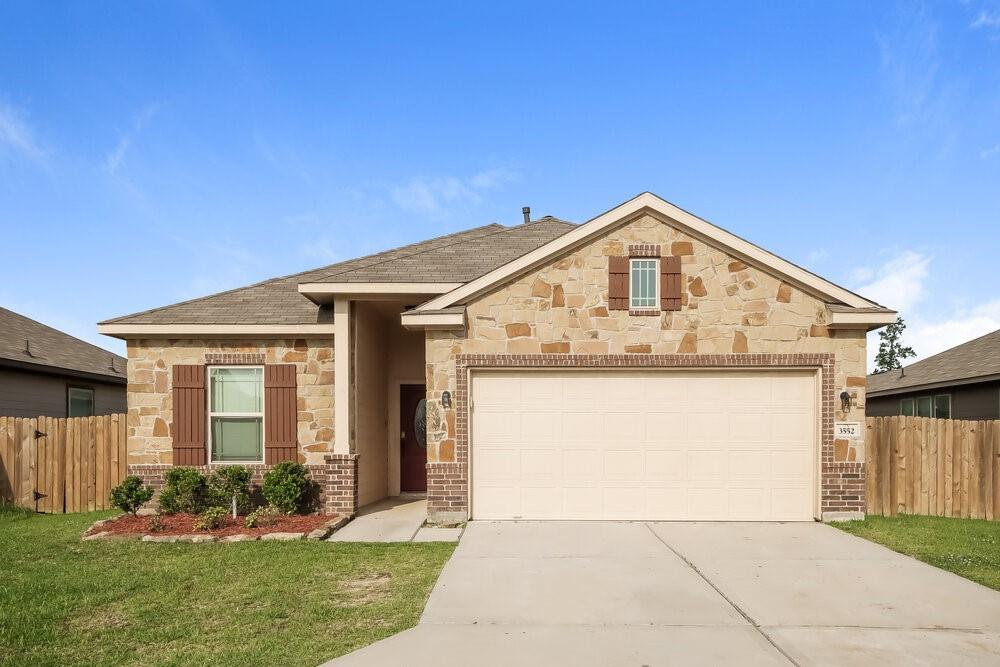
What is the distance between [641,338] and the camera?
1004 centimetres

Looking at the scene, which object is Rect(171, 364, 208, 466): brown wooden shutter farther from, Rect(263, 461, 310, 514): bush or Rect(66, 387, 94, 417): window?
Rect(66, 387, 94, 417): window

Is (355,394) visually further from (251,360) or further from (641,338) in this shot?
A: (641,338)

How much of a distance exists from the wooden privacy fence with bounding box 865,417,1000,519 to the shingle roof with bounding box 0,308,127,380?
1709cm

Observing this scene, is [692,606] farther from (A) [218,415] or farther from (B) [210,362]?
(B) [210,362]

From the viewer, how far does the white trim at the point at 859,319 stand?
977cm

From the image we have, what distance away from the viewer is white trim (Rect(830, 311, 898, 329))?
9773 mm

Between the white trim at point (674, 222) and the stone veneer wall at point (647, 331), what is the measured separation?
5.9 inches

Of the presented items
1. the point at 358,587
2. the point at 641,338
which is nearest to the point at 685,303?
the point at 641,338

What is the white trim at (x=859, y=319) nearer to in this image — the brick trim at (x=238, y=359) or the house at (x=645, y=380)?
the house at (x=645, y=380)

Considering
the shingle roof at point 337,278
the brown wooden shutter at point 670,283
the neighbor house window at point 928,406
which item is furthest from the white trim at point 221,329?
the neighbor house window at point 928,406

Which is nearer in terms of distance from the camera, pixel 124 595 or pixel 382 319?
pixel 124 595

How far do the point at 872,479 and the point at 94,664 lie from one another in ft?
36.9

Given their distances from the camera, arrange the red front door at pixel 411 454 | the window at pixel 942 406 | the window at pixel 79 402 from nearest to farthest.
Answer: the red front door at pixel 411 454, the window at pixel 79 402, the window at pixel 942 406

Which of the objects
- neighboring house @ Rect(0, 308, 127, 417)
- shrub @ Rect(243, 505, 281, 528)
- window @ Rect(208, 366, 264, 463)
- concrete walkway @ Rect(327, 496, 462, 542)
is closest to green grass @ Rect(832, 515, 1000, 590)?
concrete walkway @ Rect(327, 496, 462, 542)
